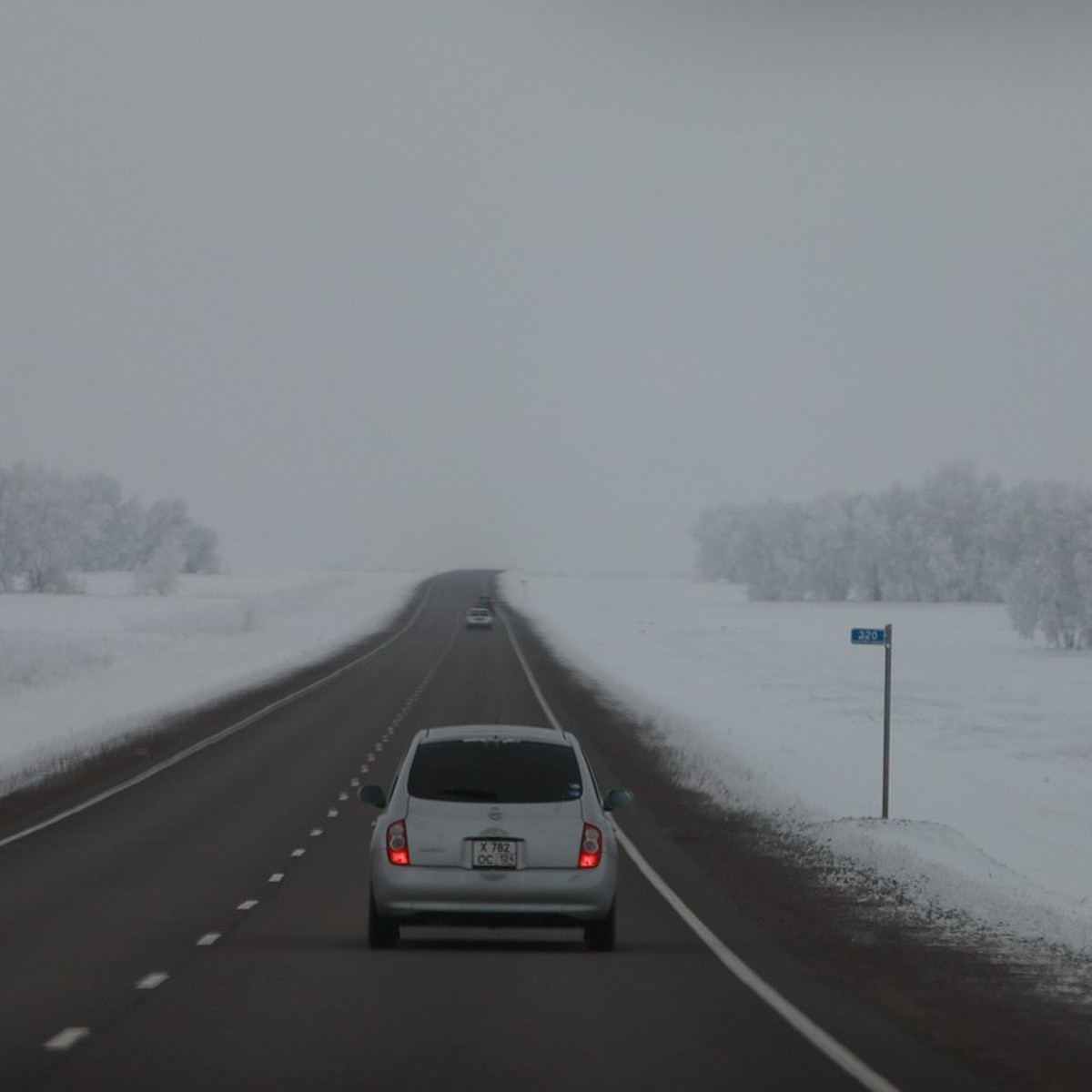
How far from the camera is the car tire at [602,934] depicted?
1495cm

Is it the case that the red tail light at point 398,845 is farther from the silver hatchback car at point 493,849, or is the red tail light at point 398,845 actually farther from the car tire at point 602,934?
the car tire at point 602,934

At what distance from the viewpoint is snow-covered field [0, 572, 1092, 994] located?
2406 cm

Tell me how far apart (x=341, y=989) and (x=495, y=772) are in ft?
8.57

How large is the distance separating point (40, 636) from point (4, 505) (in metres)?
86.8

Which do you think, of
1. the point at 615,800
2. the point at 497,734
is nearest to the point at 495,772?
the point at 497,734

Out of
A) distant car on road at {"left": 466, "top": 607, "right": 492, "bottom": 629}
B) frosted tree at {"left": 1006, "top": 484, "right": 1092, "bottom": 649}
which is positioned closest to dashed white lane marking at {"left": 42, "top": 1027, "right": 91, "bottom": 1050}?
distant car on road at {"left": 466, "top": 607, "right": 492, "bottom": 629}

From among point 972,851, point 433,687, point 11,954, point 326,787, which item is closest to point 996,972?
point 11,954

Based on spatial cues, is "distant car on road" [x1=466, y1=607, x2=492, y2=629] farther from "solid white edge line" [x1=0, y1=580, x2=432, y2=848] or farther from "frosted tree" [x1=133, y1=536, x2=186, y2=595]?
"frosted tree" [x1=133, y1=536, x2=186, y2=595]

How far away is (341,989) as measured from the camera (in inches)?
510

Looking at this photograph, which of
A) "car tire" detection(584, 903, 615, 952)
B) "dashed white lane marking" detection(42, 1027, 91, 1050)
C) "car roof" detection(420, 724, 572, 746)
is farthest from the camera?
"car roof" detection(420, 724, 572, 746)

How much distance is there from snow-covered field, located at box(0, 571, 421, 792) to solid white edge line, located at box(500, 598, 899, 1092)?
16.5m

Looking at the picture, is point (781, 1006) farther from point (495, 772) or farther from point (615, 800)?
point (615, 800)

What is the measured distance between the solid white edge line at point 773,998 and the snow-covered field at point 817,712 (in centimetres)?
229

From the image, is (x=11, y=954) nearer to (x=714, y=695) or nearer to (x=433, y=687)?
(x=433, y=687)
